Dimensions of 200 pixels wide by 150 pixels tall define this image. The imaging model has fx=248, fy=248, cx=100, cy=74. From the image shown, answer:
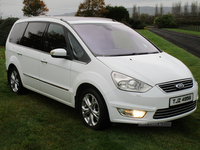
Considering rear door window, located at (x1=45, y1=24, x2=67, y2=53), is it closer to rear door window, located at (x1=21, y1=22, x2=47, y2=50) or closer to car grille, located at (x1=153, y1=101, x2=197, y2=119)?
rear door window, located at (x1=21, y1=22, x2=47, y2=50)

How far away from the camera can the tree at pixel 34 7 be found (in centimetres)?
6338

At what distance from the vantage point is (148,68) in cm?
371

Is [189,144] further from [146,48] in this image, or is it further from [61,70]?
[61,70]

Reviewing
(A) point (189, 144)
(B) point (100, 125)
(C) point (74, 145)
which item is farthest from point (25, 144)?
(A) point (189, 144)

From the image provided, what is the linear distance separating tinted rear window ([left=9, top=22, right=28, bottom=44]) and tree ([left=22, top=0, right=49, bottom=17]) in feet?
199

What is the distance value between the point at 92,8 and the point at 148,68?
52580 millimetres

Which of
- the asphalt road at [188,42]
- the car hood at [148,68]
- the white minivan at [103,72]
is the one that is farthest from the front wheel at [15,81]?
the asphalt road at [188,42]

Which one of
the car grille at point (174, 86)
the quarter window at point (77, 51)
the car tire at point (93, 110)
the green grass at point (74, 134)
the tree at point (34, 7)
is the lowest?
the green grass at point (74, 134)

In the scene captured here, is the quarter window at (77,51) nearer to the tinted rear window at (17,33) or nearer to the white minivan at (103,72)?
the white minivan at (103,72)

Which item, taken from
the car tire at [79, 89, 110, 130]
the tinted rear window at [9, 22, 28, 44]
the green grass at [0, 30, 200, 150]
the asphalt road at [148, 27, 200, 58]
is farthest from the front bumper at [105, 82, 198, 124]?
the asphalt road at [148, 27, 200, 58]

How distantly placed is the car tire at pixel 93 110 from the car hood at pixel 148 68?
0.53 metres

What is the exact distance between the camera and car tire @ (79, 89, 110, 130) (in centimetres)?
Result: 367

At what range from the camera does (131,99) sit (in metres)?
3.42

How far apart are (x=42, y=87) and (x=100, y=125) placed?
1744mm
